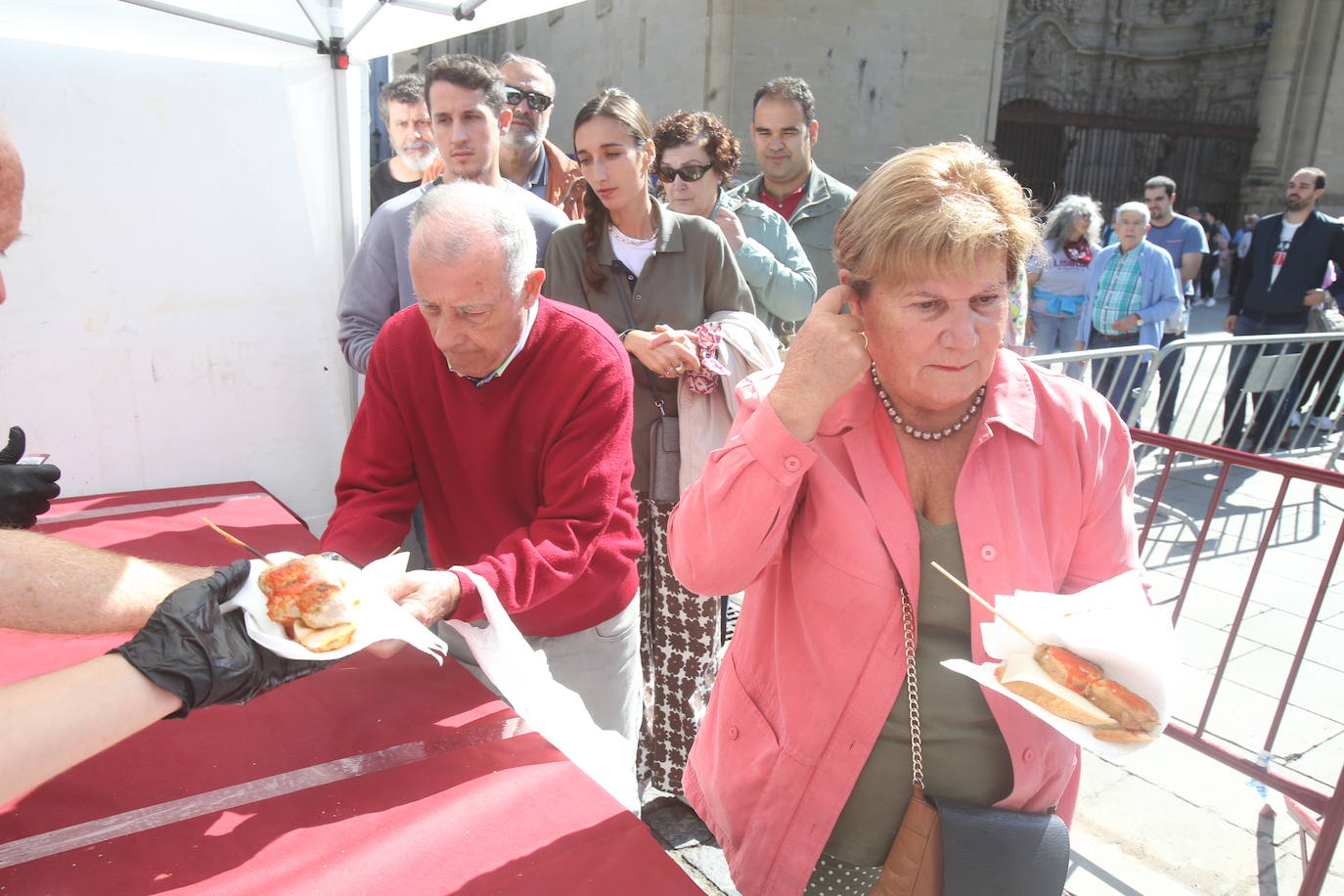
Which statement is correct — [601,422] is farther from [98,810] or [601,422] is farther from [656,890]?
[98,810]

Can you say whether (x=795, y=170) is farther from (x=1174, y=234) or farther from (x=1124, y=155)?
(x=1124, y=155)

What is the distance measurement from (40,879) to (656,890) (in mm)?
865

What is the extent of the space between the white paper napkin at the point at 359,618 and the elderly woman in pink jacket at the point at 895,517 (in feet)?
1.53

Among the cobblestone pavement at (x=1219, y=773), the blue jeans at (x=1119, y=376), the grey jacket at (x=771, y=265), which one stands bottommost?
the cobblestone pavement at (x=1219, y=773)

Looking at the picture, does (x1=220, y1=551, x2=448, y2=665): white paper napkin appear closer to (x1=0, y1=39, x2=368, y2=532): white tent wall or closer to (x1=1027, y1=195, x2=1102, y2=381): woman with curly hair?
(x1=0, y1=39, x2=368, y2=532): white tent wall

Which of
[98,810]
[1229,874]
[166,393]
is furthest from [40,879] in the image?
[1229,874]

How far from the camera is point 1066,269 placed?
7.54 meters

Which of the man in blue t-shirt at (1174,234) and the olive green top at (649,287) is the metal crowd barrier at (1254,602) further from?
the man in blue t-shirt at (1174,234)

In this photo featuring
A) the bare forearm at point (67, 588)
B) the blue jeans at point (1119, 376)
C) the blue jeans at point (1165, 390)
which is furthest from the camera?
the blue jeans at point (1165, 390)

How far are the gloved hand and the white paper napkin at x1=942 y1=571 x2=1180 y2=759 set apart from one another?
181cm

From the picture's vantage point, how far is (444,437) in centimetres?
206

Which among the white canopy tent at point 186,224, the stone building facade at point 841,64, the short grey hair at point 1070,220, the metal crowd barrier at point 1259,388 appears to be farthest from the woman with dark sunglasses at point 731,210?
the stone building facade at point 841,64

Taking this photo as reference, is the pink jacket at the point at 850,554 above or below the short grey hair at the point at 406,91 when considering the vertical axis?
below

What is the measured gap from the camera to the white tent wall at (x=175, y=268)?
316 centimetres
